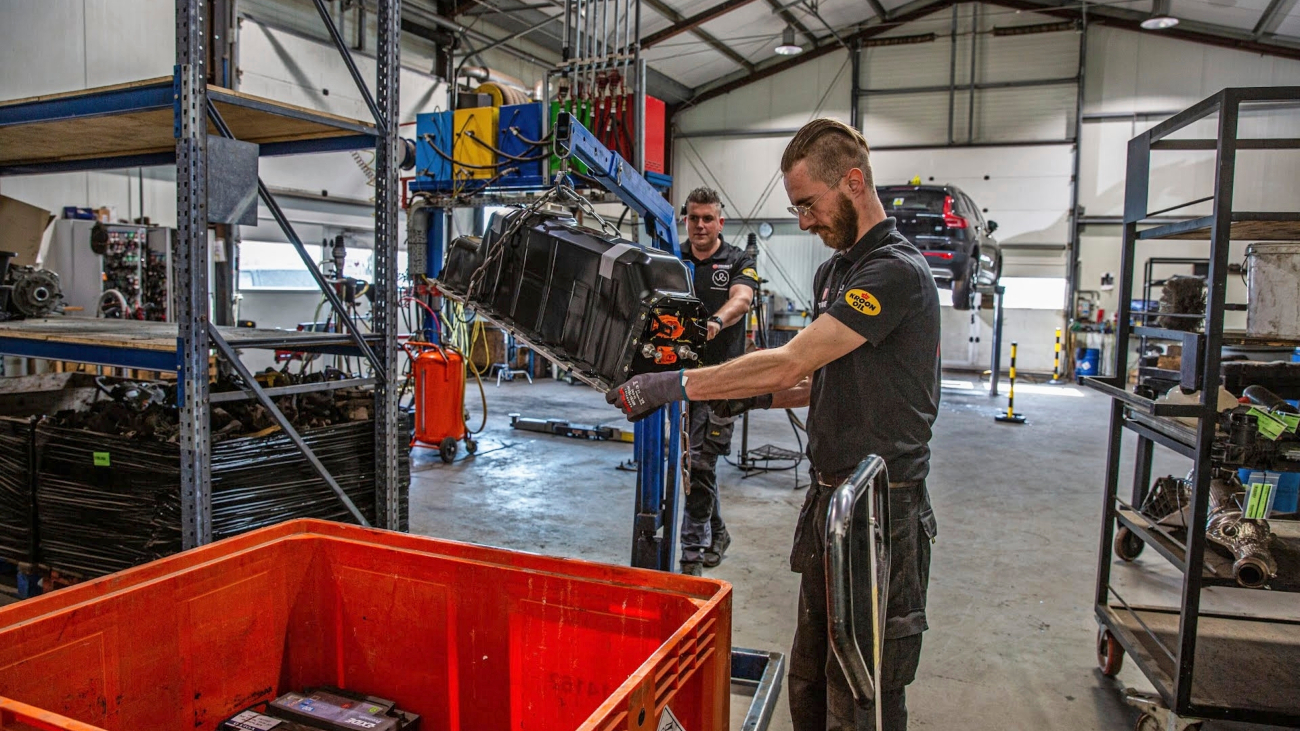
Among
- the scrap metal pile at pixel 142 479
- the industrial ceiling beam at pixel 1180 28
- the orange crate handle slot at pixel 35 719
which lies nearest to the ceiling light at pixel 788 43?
the industrial ceiling beam at pixel 1180 28

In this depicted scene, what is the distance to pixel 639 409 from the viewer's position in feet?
6.63

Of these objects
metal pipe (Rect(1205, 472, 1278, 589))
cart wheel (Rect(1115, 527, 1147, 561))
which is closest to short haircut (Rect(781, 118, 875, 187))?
metal pipe (Rect(1205, 472, 1278, 589))

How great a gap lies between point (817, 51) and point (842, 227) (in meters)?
15.6

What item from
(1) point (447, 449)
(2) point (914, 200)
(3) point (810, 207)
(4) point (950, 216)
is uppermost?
(2) point (914, 200)

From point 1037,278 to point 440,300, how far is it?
1182 centimetres

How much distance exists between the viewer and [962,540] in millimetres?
4820

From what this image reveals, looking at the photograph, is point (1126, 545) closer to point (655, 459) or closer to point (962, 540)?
point (962, 540)

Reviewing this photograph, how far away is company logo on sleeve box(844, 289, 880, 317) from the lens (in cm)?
188

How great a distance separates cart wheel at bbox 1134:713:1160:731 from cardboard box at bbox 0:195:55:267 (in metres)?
6.97

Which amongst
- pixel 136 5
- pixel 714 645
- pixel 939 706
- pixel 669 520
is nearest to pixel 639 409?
pixel 714 645

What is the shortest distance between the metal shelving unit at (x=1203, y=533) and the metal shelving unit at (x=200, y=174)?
295 cm

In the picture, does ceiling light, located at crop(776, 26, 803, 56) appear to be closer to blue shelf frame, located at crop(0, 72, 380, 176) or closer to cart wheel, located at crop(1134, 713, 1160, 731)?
blue shelf frame, located at crop(0, 72, 380, 176)

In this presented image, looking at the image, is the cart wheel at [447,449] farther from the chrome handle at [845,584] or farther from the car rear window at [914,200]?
the car rear window at [914,200]

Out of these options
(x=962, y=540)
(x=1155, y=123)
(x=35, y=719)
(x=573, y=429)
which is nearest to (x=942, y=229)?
(x=573, y=429)
